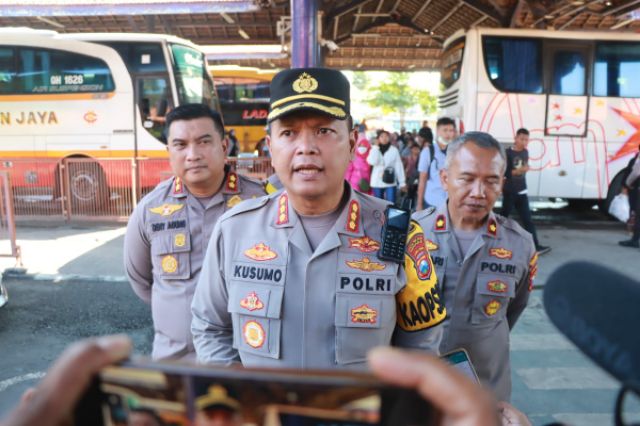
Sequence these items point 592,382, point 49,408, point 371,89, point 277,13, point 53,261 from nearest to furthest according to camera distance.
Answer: point 49,408 < point 592,382 < point 53,261 < point 277,13 < point 371,89

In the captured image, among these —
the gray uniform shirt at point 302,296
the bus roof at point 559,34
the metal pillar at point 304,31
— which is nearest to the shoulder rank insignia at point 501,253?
the gray uniform shirt at point 302,296

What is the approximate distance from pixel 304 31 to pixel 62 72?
20.2 ft

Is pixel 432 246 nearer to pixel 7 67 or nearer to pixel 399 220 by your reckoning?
pixel 399 220

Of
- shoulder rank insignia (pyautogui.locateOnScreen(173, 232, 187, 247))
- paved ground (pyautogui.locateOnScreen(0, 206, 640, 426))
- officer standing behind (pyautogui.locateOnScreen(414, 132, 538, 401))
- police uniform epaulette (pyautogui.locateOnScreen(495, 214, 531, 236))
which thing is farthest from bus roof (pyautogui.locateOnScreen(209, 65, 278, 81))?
police uniform epaulette (pyautogui.locateOnScreen(495, 214, 531, 236))

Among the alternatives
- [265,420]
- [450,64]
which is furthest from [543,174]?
[265,420]

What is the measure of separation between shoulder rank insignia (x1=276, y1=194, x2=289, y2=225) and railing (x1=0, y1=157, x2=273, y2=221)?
7.72 meters

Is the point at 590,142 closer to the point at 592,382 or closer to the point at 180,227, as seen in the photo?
the point at 592,382

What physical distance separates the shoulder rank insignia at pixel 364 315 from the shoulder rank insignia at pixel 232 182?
4.97ft

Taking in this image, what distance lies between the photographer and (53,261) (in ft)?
21.8

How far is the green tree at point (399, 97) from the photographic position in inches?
1275

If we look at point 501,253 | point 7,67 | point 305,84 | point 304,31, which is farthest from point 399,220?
point 7,67

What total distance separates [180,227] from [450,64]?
8.89m

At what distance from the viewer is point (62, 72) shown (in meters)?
10.1

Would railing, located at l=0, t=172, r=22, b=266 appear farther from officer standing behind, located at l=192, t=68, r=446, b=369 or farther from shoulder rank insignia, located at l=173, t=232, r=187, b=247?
officer standing behind, located at l=192, t=68, r=446, b=369
